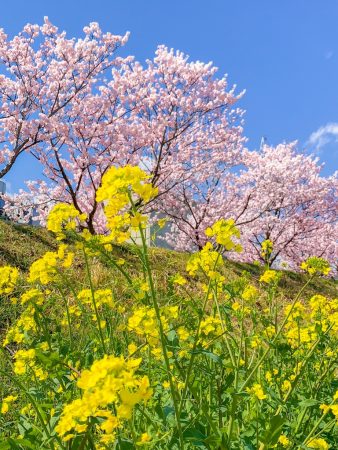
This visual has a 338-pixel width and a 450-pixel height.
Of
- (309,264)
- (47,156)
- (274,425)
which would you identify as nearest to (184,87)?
Result: (47,156)

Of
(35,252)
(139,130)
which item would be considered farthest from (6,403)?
(139,130)

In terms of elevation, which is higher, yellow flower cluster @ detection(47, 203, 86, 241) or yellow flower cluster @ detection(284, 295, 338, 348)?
yellow flower cluster @ detection(47, 203, 86, 241)

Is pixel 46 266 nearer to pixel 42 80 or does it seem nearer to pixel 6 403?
pixel 6 403

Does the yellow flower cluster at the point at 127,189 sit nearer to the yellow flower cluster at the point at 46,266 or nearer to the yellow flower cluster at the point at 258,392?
the yellow flower cluster at the point at 46,266

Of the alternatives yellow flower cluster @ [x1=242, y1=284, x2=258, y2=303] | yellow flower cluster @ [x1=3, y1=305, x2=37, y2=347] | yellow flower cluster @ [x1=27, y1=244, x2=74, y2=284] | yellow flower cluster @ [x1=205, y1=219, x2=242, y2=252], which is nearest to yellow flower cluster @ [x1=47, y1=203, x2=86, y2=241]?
yellow flower cluster @ [x1=27, y1=244, x2=74, y2=284]

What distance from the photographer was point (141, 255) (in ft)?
5.02

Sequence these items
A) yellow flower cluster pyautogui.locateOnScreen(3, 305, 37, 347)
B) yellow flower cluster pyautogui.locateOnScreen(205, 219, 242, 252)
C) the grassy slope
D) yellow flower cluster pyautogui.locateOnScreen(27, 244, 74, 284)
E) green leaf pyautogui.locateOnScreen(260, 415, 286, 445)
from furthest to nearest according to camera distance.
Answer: the grassy slope
yellow flower cluster pyautogui.locateOnScreen(3, 305, 37, 347)
yellow flower cluster pyautogui.locateOnScreen(27, 244, 74, 284)
yellow flower cluster pyautogui.locateOnScreen(205, 219, 242, 252)
green leaf pyautogui.locateOnScreen(260, 415, 286, 445)

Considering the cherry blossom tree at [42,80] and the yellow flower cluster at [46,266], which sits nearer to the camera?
the yellow flower cluster at [46,266]

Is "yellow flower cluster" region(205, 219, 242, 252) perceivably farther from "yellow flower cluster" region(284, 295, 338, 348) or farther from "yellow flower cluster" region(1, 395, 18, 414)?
"yellow flower cluster" region(1, 395, 18, 414)

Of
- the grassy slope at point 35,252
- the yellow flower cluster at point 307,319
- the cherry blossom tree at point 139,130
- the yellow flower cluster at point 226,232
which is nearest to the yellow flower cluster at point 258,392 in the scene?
the yellow flower cluster at point 307,319

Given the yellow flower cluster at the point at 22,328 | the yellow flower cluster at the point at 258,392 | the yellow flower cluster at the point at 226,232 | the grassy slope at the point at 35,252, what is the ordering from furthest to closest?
the grassy slope at the point at 35,252 < the yellow flower cluster at the point at 22,328 < the yellow flower cluster at the point at 258,392 < the yellow flower cluster at the point at 226,232

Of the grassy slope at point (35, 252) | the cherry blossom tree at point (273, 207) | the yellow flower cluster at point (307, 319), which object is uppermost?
the cherry blossom tree at point (273, 207)

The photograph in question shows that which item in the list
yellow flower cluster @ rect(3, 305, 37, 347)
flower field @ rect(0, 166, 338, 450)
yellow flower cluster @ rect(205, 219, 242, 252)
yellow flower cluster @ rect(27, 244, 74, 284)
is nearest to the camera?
flower field @ rect(0, 166, 338, 450)

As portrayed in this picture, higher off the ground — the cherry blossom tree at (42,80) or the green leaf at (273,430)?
the cherry blossom tree at (42,80)
